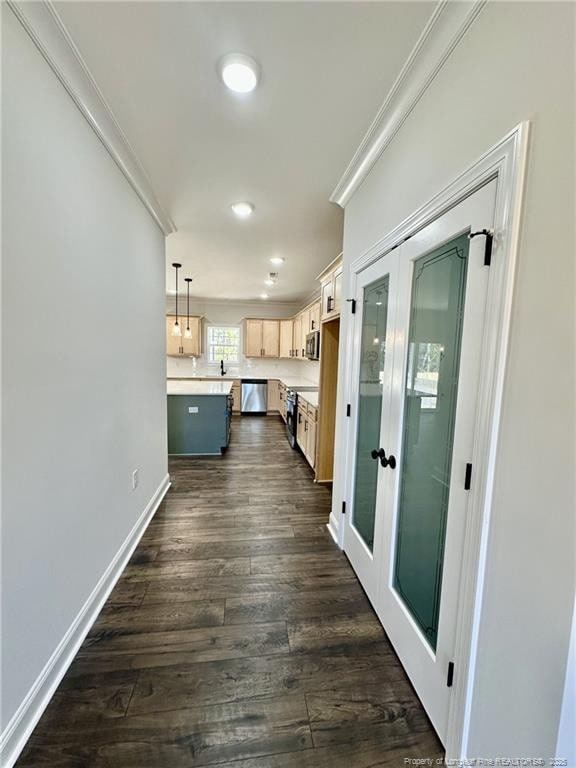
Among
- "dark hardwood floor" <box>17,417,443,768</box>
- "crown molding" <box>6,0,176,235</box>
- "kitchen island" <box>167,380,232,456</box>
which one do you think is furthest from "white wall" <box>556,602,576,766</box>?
"kitchen island" <box>167,380,232,456</box>

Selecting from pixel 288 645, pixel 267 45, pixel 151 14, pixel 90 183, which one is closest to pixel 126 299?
pixel 90 183

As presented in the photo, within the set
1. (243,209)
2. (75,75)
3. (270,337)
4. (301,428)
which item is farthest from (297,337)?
A: (75,75)

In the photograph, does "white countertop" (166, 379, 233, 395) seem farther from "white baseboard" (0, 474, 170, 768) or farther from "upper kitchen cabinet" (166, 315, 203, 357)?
"white baseboard" (0, 474, 170, 768)

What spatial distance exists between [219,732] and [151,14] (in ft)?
9.40

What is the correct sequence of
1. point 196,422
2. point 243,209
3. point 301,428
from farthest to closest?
point 301,428, point 196,422, point 243,209

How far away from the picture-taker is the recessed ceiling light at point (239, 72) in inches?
53.6

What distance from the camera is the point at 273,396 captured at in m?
7.70

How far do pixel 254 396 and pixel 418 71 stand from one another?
6.58 meters

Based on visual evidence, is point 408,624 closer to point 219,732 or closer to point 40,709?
point 219,732

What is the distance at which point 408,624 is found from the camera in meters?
1.49

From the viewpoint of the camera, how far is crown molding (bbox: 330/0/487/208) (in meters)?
1.13

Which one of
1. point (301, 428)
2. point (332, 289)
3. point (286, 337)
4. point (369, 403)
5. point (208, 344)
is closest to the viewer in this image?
point (369, 403)

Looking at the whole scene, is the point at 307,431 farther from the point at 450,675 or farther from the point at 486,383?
the point at 486,383

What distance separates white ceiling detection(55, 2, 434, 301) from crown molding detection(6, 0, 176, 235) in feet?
0.15
